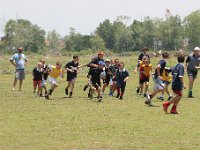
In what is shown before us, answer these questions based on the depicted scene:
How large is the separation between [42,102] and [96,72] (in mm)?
2221

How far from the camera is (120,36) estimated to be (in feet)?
464

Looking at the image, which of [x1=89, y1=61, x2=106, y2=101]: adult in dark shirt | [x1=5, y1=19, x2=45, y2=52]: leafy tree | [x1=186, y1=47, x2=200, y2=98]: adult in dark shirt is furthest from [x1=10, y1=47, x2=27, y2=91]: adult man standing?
[x1=5, y1=19, x2=45, y2=52]: leafy tree

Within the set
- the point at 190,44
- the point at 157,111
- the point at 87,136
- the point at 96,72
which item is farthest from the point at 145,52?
the point at 190,44

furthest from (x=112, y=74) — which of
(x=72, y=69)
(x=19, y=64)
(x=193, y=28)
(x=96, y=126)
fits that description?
(x=193, y=28)

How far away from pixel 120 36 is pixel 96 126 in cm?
12925

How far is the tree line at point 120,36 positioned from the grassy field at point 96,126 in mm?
102584

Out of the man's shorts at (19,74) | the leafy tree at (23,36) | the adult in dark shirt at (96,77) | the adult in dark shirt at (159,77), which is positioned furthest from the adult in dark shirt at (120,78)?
the leafy tree at (23,36)

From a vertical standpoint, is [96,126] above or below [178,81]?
below

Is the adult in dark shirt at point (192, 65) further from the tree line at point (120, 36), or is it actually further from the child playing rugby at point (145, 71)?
the tree line at point (120, 36)

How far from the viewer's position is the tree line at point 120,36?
424 ft

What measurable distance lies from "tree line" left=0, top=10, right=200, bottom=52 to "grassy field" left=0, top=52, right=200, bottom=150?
102584mm

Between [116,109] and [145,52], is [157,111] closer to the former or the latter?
[116,109]

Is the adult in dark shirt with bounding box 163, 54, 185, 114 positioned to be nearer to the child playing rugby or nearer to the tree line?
the child playing rugby

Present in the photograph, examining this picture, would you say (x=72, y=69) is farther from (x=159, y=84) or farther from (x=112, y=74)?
(x=159, y=84)
